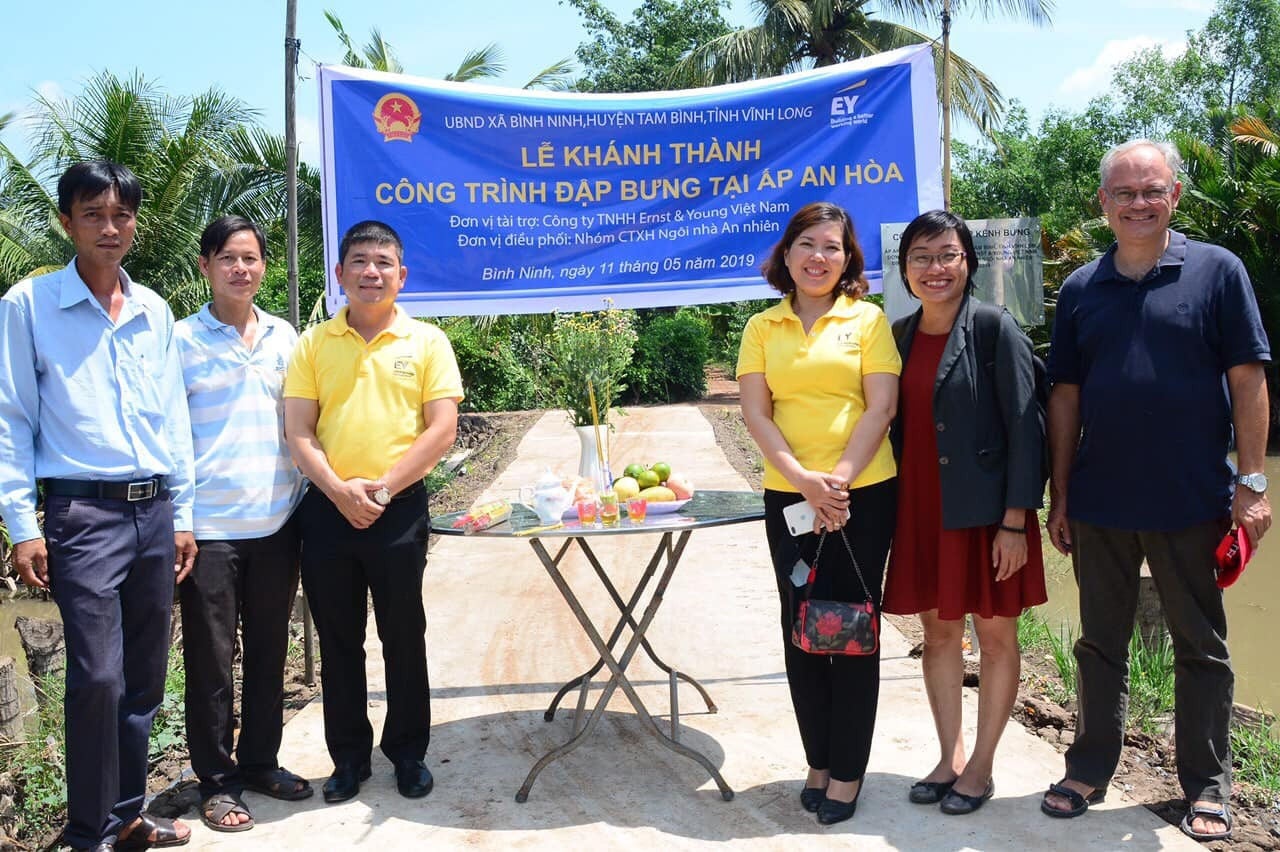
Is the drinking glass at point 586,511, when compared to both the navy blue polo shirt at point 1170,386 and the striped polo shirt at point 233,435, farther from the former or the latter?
the navy blue polo shirt at point 1170,386

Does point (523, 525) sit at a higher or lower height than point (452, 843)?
higher

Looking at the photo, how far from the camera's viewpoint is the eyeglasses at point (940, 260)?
3.47 metres

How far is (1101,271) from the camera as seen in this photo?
3527mm

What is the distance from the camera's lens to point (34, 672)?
469cm

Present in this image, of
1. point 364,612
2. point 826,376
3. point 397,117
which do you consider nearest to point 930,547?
point 826,376

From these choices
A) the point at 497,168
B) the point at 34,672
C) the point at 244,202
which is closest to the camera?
the point at 34,672

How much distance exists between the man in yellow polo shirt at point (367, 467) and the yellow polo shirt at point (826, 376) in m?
1.09

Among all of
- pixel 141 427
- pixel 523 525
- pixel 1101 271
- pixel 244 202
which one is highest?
pixel 244 202

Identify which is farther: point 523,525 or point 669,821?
→ point 523,525

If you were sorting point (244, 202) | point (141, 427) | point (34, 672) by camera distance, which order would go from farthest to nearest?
point (244, 202) → point (34, 672) → point (141, 427)

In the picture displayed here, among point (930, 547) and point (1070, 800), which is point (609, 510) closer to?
point (930, 547)

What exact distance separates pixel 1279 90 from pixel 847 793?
39544 millimetres

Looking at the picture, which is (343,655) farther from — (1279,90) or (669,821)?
(1279,90)

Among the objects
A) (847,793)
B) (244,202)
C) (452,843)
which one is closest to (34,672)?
(452,843)
